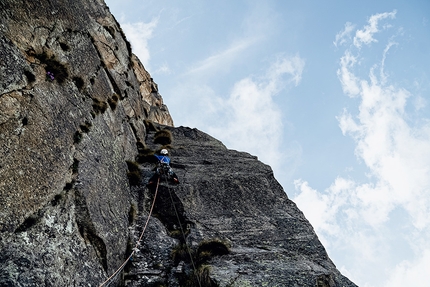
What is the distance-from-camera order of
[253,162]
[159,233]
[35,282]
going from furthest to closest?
[253,162] → [159,233] → [35,282]

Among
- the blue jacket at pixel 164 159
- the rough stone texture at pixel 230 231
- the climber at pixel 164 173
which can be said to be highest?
the blue jacket at pixel 164 159

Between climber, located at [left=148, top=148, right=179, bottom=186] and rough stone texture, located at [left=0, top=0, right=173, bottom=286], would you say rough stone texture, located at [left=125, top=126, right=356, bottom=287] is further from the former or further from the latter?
rough stone texture, located at [left=0, top=0, right=173, bottom=286]

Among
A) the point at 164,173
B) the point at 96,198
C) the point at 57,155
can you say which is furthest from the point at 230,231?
the point at 57,155

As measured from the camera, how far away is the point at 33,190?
8367mm

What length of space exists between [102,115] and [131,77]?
Result: 725cm

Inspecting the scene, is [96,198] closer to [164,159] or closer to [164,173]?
[164,173]

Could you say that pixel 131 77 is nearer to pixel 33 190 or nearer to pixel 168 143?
pixel 168 143

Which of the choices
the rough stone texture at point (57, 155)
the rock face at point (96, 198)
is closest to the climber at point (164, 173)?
the rock face at point (96, 198)

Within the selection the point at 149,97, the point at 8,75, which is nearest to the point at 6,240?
the point at 8,75

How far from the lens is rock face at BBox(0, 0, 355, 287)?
8.11m

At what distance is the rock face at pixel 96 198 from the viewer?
8109 mm

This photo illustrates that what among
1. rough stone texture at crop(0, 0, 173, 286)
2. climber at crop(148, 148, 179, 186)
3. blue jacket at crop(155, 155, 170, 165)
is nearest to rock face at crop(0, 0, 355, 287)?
rough stone texture at crop(0, 0, 173, 286)

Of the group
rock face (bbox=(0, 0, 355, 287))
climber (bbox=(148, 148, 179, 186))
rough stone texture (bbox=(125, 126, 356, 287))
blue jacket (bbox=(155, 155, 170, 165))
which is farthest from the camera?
blue jacket (bbox=(155, 155, 170, 165))

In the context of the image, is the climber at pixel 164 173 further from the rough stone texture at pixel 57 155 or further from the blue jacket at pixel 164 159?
the rough stone texture at pixel 57 155
